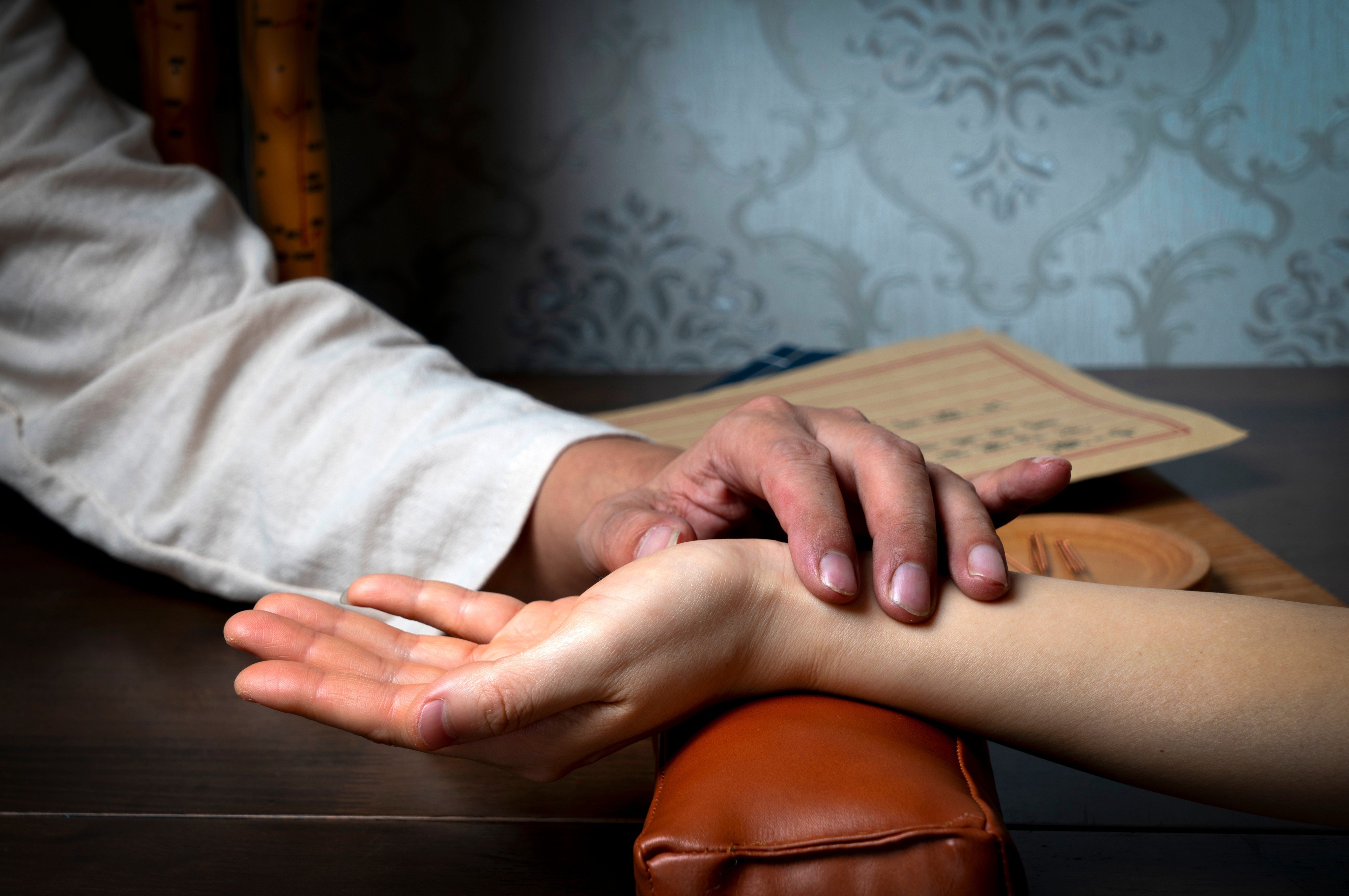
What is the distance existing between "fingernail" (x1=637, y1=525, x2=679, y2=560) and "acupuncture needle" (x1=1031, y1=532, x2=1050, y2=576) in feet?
0.88

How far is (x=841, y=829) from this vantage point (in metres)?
0.27

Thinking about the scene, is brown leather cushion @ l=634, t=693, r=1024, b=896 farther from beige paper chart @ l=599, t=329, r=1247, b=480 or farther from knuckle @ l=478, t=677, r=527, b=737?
beige paper chart @ l=599, t=329, r=1247, b=480

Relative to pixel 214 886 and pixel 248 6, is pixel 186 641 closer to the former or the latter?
pixel 214 886

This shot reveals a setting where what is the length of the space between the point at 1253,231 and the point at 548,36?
0.98 meters

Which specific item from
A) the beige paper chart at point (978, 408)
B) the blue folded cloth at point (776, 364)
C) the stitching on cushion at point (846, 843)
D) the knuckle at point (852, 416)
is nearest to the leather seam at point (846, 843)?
the stitching on cushion at point (846, 843)

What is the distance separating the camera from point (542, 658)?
1.05ft

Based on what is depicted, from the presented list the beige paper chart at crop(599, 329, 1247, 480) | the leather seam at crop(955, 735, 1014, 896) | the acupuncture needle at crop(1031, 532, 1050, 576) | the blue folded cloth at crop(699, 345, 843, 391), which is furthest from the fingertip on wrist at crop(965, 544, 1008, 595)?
the blue folded cloth at crop(699, 345, 843, 391)

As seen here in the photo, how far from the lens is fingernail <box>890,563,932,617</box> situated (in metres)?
0.36

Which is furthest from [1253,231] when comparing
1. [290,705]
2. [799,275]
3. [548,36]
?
[290,705]

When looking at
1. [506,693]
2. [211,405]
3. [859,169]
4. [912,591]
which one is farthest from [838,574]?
[859,169]

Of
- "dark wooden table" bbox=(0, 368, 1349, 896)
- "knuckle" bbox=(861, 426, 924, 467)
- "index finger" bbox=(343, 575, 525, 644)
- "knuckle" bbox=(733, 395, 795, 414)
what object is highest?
"knuckle" bbox=(861, 426, 924, 467)

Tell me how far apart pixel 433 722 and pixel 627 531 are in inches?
6.6

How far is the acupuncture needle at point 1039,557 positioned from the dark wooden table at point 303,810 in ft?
0.56

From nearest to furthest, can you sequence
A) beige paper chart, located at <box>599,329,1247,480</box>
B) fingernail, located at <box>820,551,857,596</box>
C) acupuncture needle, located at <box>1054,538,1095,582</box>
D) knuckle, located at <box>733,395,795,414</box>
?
fingernail, located at <box>820,551,857,596</box>, knuckle, located at <box>733,395,795,414</box>, acupuncture needle, located at <box>1054,538,1095,582</box>, beige paper chart, located at <box>599,329,1247,480</box>
